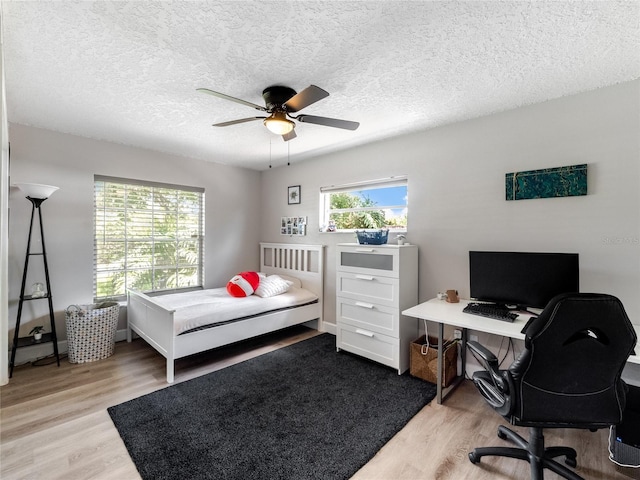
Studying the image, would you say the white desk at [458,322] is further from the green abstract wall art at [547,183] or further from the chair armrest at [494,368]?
the green abstract wall art at [547,183]

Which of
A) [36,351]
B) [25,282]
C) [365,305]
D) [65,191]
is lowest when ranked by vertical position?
[36,351]

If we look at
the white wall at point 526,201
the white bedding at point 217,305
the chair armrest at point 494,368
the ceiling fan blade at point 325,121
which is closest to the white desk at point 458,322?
the chair armrest at point 494,368

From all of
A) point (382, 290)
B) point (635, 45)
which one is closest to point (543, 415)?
point (382, 290)

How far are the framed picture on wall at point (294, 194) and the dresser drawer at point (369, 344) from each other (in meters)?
1.95

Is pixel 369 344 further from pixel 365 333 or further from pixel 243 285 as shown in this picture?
pixel 243 285

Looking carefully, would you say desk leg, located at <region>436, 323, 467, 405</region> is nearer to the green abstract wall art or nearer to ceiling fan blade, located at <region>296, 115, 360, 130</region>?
the green abstract wall art

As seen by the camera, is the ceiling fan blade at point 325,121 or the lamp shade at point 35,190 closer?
the ceiling fan blade at point 325,121

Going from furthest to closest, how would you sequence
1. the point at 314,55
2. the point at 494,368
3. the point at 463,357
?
the point at 463,357, the point at 314,55, the point at 494,368

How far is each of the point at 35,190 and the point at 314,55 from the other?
9.14ft

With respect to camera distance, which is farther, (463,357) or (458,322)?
(463,357)

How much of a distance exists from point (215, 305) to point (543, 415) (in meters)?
2.78

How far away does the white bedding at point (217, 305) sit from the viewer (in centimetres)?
280

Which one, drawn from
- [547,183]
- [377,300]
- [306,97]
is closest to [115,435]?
[377,300]

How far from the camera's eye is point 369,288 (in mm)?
3006
